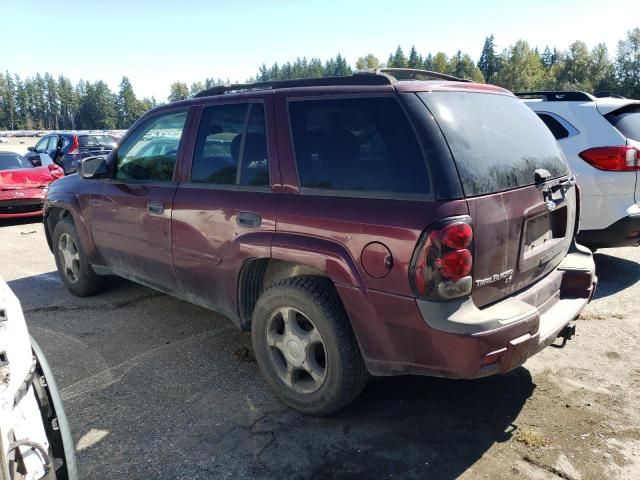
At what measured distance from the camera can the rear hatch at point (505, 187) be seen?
2.52m

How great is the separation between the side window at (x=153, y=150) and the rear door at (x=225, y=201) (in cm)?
27

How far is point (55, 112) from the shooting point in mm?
147000

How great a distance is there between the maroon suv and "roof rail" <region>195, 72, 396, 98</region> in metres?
0.02

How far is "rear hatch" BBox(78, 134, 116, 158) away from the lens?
46.6 ft

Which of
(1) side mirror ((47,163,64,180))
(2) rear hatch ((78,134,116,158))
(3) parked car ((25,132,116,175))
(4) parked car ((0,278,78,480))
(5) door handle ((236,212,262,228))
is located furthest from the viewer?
(2) rear hatch ((78,134,116,158))

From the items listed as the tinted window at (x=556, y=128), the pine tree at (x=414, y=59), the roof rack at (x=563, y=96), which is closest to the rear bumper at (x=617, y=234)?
the tinted window at (x=556, y=128)

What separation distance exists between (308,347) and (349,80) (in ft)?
5.24

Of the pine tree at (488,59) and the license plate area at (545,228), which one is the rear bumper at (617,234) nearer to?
the license plate area at (545,228)

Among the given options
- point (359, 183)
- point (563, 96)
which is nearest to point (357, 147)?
point (359, 183)

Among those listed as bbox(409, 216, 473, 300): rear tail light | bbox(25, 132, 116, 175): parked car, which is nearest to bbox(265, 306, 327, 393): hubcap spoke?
bbox(409, 216, 473, 300): rear tail light

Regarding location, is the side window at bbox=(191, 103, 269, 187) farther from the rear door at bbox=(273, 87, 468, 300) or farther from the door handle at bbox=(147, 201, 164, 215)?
the door handle at bbox=(147, 201, 164, 215)

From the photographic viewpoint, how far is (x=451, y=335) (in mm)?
Answer: 2391

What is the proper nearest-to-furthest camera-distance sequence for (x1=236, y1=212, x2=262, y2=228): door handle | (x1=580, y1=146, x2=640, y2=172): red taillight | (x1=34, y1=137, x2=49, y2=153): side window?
(x1=236, y1=212, x2=262, y2=228): door handle → (x1=580, y1=146, x2=640, y2=172): red taillight → (x1=34, y1=137, x2=49, y2=153): side window

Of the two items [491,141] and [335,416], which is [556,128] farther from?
[335,416]
